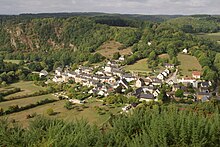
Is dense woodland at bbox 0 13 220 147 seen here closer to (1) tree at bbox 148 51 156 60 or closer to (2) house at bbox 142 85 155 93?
(1) tree at bbox 148 51 156 60

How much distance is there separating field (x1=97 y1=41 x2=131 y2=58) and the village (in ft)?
46.1

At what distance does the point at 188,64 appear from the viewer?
66.2 metres

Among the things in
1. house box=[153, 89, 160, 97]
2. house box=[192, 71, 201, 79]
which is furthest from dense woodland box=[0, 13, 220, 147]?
house box=[153, 89, 160, 97]

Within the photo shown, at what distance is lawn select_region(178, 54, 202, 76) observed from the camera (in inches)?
2446

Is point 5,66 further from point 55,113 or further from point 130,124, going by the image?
point 130,124

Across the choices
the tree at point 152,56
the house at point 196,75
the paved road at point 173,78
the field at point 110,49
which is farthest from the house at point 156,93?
the field at point 110,49

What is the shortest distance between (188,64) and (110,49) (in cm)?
2874

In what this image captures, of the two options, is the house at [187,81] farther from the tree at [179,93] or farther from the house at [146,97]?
the house at [146,97]

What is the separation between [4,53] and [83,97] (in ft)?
202

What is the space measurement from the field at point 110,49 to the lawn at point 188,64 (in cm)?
1709

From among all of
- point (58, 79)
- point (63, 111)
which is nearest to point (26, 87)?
point (58, 79)

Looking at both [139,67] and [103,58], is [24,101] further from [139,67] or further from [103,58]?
[103,58]

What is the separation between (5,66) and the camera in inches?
2790

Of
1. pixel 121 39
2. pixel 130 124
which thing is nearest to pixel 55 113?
pixel 130 124
